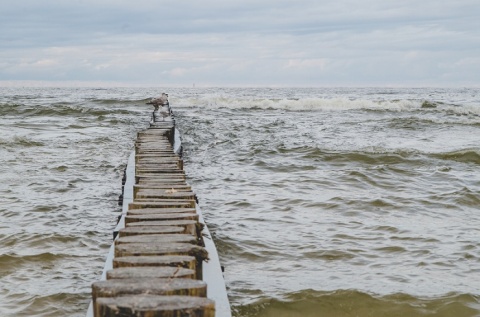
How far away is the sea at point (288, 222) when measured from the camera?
183 inches

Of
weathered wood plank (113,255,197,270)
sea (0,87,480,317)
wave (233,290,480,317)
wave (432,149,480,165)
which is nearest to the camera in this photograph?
weathered wood plank (113,255,197,270)

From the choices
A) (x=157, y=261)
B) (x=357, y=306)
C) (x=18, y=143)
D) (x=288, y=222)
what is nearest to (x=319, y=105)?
(x=18, y=143)

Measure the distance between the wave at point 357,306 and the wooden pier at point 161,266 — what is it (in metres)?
0.78

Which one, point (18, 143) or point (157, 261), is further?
point (18, 143)

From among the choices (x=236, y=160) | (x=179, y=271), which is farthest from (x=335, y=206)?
(x=179, y=271)

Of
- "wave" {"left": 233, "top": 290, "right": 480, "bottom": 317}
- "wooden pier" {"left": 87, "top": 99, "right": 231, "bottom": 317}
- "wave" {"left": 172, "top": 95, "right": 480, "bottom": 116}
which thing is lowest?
"wave" {"left": 233, "top": 290, "right": 480, "bottom": 317}

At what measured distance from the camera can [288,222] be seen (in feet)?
23.1

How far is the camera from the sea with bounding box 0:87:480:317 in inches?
183

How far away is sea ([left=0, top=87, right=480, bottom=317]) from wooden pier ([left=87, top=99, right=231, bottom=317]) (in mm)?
1031

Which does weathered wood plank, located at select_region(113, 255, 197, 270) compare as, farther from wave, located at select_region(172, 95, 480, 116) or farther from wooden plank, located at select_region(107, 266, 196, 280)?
wave, located at select_region(172, 95, 480, 116)

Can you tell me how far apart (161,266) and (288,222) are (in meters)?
4.49

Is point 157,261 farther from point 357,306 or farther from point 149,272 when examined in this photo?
point 357,306

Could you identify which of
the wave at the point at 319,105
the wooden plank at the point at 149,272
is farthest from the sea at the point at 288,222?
the wave at the point at 319,105

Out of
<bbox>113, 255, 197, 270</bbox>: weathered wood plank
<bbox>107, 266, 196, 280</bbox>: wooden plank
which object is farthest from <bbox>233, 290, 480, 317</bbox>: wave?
<bbox>107, 266, 196, 280</bbox>: wooden plank
